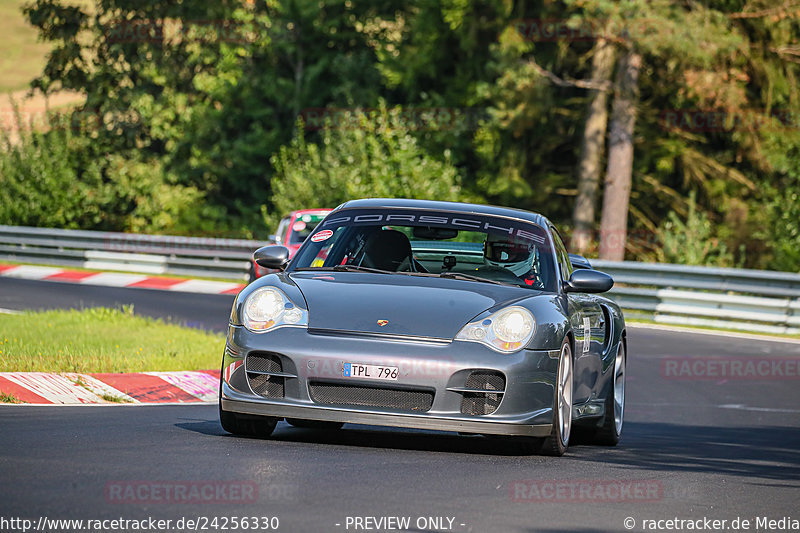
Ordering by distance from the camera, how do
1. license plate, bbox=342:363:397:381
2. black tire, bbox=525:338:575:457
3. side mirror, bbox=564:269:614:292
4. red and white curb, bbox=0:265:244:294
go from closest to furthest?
license plate, bbox=342:363:397:381, black tire, bbox=525:338:575:457, side mirror, bbox=564:269:614:292, red and white curb, bbox=0:265:244:294

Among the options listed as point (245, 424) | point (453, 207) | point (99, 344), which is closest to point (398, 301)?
point (245, 424)

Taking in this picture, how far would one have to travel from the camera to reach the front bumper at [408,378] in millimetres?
7641

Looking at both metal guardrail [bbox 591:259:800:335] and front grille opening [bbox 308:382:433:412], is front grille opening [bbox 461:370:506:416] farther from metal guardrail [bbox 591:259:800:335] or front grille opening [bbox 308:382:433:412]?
metal guardrail [bbox 591:259:800:335]

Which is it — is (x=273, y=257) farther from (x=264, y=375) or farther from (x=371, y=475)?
(x=371, y=475)

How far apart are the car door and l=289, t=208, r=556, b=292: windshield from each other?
24cm

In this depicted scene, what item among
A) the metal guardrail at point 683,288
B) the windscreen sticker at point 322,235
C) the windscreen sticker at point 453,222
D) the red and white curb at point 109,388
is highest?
the windscreen sticker at point 453,222

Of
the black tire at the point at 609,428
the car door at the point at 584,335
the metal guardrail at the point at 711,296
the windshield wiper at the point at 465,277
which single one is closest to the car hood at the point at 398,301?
the windshield wiper at the point at 465,277

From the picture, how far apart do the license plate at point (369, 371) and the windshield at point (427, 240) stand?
1156mm

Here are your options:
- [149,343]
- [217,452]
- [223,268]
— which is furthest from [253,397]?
[223,268]

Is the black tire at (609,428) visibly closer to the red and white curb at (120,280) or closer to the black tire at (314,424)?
the black tire at (314,424)

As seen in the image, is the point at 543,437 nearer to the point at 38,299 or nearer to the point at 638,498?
the point at 638,498

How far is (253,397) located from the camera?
791 centimetres

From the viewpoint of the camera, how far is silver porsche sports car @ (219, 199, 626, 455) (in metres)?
7.67

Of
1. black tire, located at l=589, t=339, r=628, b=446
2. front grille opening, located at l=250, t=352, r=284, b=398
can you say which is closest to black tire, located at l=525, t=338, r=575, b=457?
black tire, located at l=589, t=339, r=628, b=446
